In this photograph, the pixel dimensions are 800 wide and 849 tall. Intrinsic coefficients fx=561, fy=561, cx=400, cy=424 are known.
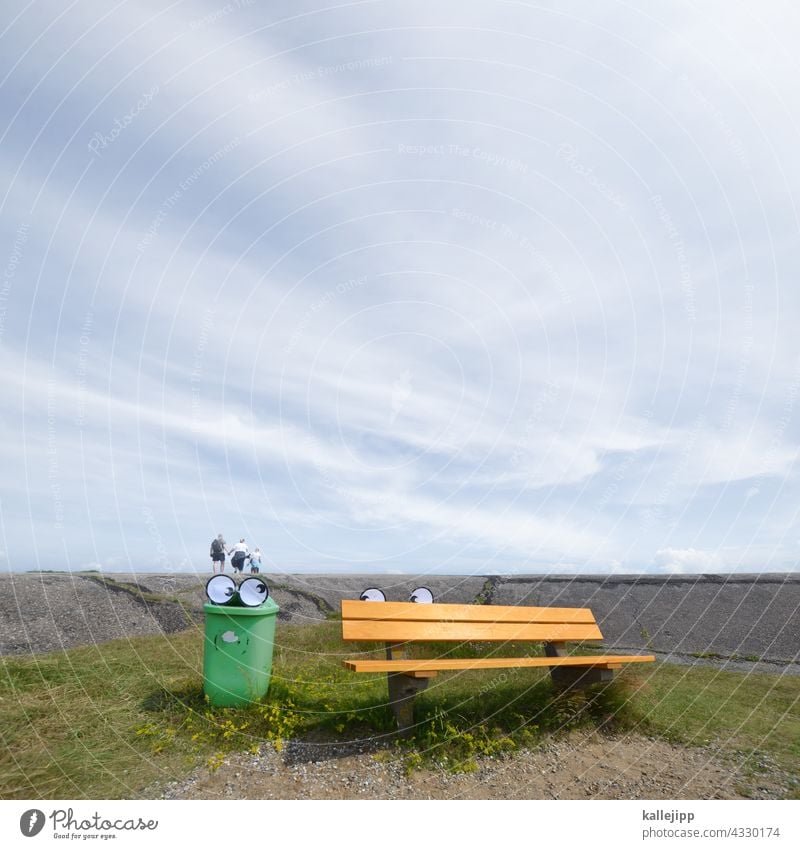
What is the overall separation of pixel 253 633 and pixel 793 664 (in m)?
6.86

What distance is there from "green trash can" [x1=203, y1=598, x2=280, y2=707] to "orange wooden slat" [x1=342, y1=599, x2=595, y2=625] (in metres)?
0.88

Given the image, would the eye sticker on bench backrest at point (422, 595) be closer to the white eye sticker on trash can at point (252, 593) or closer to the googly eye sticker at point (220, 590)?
the white eye sticker on trash can at point (252, 593)

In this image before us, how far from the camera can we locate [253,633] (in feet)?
16.9

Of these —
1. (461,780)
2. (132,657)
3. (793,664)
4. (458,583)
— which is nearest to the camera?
(461,780)

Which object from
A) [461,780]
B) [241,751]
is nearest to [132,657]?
[241,751]

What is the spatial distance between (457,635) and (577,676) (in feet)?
4.39

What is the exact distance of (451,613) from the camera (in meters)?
5.68

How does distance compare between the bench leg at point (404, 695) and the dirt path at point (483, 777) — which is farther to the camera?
the bench leg at point (404, 695)
